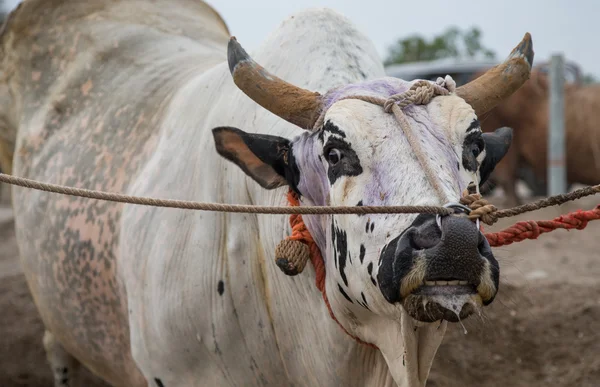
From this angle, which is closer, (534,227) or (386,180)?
(386,180)

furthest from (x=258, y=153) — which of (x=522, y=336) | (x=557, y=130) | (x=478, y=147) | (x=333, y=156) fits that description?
(x=557, y=130)

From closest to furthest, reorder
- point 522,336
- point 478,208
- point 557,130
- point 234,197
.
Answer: point 478,208
point 234,197
point 522,336
point 557,130

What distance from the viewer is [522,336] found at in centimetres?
479

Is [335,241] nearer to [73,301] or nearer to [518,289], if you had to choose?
[73,301]

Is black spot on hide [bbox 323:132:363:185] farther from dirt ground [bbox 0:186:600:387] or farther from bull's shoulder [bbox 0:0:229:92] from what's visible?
bull's shoulder [bbox 0:0:229:92]

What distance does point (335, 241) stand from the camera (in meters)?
2.44

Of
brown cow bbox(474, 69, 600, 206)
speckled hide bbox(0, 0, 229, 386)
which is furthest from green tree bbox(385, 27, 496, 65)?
speckled hide bbox(0, 0, 229, 386)

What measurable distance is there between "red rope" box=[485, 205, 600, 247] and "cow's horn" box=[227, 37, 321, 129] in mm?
707

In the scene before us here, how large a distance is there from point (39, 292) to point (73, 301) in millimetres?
402

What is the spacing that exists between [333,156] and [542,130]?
773 centimetres

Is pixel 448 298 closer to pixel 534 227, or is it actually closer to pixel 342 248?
pixel 342 248

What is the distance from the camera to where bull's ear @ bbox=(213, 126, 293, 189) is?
2.61m

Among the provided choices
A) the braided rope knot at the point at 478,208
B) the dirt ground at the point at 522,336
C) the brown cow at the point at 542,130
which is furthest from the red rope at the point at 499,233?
the brown cow at the point at 542,130

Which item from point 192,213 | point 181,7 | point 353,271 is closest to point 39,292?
point 192,213
